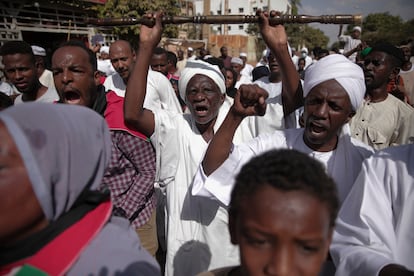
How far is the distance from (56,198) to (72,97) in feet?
5.13

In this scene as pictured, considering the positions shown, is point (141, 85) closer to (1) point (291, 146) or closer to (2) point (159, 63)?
(1) point (291, 146)

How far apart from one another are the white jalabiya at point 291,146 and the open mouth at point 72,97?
1.14 meters

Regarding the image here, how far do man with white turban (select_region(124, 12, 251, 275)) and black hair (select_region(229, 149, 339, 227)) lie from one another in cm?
114

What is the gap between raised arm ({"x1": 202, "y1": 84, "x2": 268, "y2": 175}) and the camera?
189 centimetres

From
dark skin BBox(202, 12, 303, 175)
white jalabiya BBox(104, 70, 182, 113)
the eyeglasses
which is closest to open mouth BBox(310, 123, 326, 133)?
dark skin BBox(202, 12, 303, 175)

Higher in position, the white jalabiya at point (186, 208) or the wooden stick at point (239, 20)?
the wooden stick at point (239, 20)

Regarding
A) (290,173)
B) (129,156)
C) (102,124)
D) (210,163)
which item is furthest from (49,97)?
(290,173)

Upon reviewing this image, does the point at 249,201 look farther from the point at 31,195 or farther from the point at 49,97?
the point at 49,97

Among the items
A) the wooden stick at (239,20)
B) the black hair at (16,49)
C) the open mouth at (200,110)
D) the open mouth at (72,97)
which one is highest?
the wooden stick at (239,20)

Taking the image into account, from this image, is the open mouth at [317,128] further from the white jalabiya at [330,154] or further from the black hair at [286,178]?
the black hair at [286,178]

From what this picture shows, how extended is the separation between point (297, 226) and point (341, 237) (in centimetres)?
64

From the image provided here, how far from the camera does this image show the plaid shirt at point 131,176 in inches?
92.4

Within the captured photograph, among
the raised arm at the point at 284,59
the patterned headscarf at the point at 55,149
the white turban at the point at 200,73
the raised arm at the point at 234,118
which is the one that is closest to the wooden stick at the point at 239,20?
the raised arm at the point at 284,59

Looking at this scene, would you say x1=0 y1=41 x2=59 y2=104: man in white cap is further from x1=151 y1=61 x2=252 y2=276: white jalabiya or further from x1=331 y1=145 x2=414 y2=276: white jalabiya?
x1=331 y1=145 x2=414 y2=276: white jalabiya
